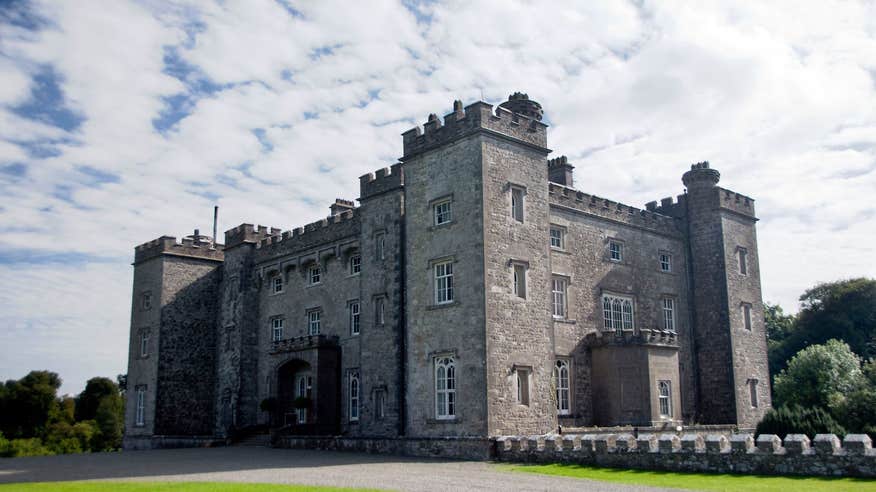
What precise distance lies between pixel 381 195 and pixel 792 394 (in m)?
21.4

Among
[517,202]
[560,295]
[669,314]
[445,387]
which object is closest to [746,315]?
[669,314]

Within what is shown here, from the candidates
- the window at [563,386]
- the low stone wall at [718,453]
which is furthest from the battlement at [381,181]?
the low stone wall at [718,453]

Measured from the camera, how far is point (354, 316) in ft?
109

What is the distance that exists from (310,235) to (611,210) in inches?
525

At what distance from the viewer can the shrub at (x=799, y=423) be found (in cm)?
2144

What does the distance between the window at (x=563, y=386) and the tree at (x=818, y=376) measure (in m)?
12.5

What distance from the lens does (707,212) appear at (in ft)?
114

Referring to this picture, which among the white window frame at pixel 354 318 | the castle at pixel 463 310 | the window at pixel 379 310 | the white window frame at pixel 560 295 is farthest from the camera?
the white window frame at pixel 354 318

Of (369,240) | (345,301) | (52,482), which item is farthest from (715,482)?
(345,301)

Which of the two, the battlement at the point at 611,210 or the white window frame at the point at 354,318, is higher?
the battlement at the point at 611,210

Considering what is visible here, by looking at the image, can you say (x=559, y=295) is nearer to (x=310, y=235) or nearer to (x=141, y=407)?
(x=310, y=235)

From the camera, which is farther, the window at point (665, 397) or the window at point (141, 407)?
the window at point (141, 407)

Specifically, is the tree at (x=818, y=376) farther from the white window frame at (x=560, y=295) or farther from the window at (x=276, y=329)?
the window at (x=276, y=329)

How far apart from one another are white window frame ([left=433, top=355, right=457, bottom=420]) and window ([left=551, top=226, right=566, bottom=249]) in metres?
7.38
